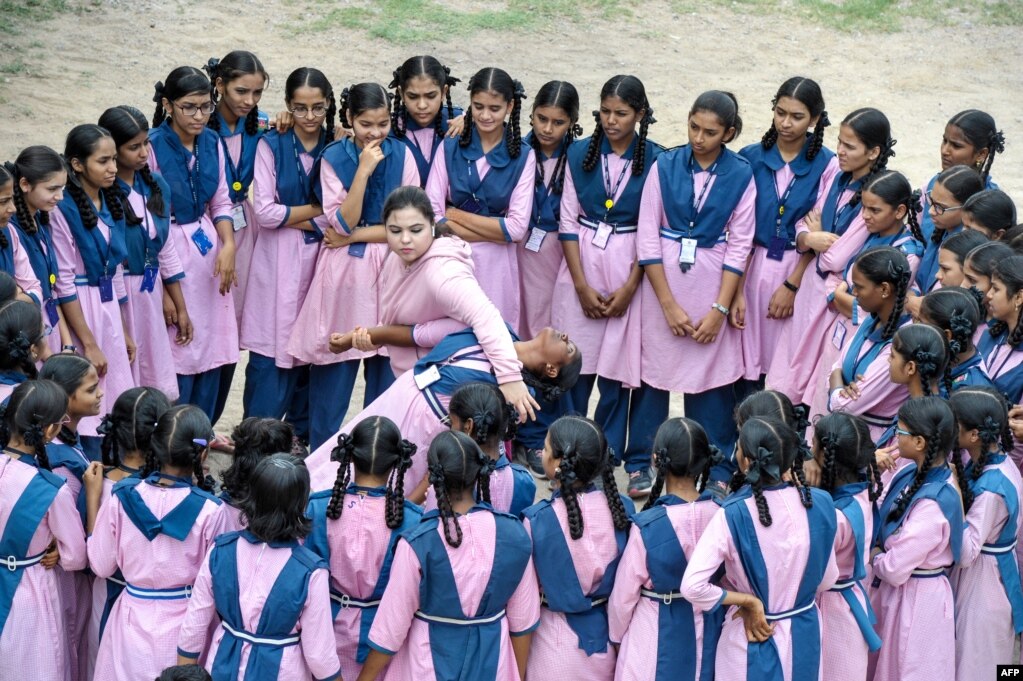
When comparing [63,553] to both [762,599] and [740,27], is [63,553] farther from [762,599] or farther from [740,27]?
[740,27]

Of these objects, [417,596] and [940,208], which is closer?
[417,596]

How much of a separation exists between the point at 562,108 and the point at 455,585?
2.75 metres

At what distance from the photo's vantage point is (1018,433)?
4414 mm

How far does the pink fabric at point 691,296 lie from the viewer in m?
5.63

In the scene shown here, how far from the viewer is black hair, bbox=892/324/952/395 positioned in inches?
171

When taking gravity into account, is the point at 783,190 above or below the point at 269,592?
above

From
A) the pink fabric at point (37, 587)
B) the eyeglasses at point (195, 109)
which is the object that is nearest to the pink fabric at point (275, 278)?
the eyeglasses at point (195, 109)

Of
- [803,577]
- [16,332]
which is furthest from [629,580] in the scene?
[16,332]

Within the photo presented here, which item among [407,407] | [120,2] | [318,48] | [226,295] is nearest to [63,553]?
[407,407]

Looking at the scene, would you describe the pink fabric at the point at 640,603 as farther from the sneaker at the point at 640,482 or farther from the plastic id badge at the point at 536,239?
the plastic id badge at the point at 536,239

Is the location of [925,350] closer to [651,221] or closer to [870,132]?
[870,132]

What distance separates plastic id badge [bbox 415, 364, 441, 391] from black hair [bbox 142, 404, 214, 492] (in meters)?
0.80

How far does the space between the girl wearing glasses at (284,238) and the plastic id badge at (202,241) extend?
0.25 metres

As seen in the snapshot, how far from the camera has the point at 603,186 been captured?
5.72 metres
